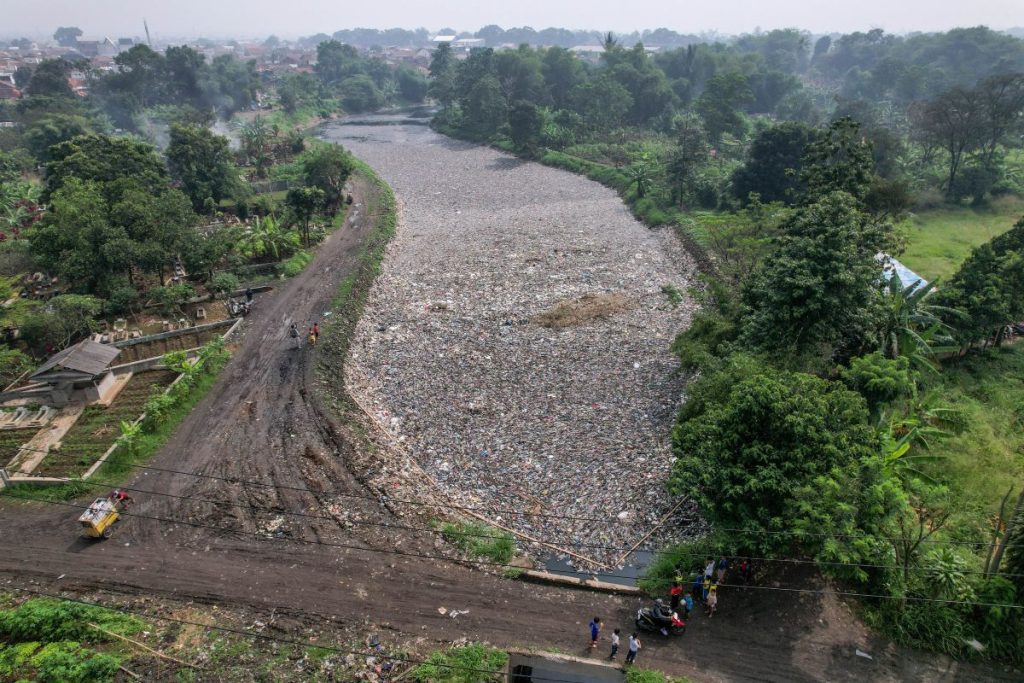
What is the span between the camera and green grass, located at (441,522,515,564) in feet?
52.6

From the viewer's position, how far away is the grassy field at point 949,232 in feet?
111

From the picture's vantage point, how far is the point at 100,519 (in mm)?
16391

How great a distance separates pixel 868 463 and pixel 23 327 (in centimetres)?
3108

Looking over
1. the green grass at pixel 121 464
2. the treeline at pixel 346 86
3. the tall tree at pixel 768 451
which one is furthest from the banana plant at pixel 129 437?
the treeline at pixel 346 86

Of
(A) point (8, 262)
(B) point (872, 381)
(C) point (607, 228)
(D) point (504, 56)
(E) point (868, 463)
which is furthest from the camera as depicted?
(D) point (504, 56)


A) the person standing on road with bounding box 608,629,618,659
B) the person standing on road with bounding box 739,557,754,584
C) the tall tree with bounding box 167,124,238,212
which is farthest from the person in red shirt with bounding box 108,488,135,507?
the tall tree with bounding box 167,124,238,212

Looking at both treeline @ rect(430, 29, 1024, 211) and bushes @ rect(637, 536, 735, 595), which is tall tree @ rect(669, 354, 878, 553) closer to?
bushes @ rect(637, 536, 735, 595)

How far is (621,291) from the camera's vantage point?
3212 cm

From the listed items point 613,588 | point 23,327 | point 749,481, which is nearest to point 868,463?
point 749,481

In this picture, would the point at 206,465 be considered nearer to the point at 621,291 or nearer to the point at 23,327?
the point at 23,327

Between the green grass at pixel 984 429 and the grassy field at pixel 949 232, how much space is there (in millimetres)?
9324

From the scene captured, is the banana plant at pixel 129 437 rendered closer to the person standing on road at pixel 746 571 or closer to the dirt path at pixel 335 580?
the dirt path at pixel 335 580

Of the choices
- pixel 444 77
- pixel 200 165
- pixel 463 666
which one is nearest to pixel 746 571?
pixel 463 666

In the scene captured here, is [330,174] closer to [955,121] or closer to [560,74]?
[560,74]
